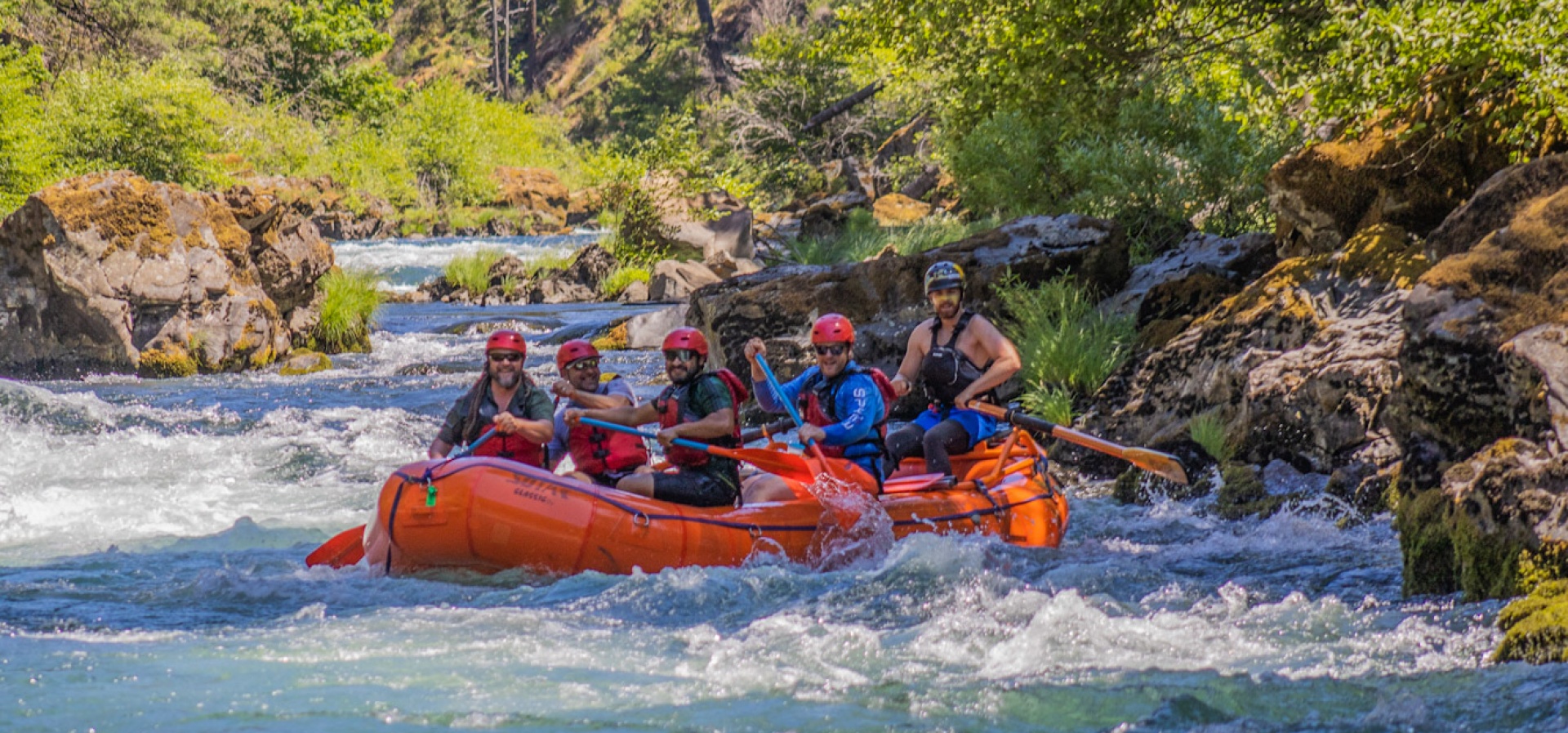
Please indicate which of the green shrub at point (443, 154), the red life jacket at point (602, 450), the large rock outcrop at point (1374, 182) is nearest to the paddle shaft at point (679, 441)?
the red life jacket at point (602, 450)

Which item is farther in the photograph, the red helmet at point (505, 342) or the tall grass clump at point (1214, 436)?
the tall grass clump at point (1214, 436)

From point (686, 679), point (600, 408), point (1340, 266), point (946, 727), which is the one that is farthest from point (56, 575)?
point (1340, 266)

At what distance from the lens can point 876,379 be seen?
7.08 meters

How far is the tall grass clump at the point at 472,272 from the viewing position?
2194cm

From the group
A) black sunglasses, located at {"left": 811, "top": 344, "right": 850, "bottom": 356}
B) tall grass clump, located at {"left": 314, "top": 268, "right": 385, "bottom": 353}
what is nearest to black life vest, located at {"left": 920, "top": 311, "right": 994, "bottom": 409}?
black sunglasses, located at {"left": 811, "top": 344, "right": 850, "bottom": 356}

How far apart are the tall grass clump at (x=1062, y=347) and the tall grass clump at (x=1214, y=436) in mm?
1116

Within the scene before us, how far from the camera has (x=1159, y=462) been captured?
6.93 m

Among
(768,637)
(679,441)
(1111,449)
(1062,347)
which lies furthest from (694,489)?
(1062,347)

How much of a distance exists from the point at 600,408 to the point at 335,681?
7.41 ft

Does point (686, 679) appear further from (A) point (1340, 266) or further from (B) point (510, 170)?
(B) point (510, 170)

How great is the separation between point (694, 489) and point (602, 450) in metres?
0.62

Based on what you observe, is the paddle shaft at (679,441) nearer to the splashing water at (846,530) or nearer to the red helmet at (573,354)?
the red helmet at (573,354)

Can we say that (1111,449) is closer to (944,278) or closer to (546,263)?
(944,278)

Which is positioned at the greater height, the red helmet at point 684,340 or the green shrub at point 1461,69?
the green shrub at point 1461,69
